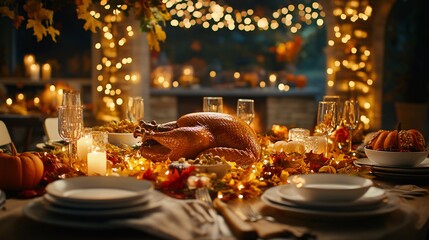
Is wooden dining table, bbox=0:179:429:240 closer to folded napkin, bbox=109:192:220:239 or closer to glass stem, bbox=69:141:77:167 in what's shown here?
folded napkin, bbox=109:192:220:239

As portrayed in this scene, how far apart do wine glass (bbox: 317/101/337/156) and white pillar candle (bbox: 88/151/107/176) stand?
37.7 inches

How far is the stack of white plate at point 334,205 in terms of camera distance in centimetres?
160

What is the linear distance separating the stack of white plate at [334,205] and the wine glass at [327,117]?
899 mm

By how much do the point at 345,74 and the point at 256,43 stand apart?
2.61m

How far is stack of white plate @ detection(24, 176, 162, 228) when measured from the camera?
151cm

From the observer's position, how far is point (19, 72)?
748cm

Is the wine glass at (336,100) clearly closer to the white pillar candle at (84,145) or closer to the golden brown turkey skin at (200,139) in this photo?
the golden brown turkey skin at (200,139)

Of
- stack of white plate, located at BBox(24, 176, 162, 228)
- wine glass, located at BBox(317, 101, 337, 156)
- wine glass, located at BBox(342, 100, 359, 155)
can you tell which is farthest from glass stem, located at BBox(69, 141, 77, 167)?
wine glass, located at BBox(342, 100, 359, 155)

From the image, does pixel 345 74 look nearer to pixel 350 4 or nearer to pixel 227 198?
pixel 350 4

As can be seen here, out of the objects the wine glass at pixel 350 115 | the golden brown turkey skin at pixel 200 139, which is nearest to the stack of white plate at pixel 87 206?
the golden brown turkey skin at pixel 200 139

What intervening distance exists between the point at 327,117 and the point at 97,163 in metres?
1.01

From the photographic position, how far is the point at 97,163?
207 centimetres

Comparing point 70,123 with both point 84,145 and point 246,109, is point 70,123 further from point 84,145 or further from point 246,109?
point 246,109

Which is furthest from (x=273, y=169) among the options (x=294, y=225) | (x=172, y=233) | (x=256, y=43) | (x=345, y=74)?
(x=256, y=43)
